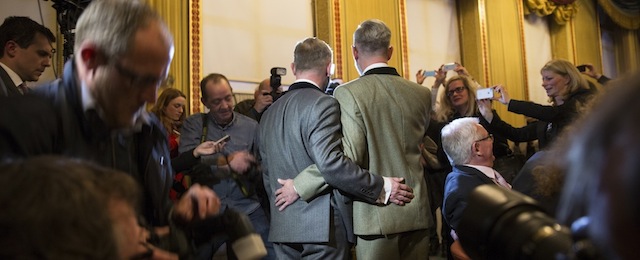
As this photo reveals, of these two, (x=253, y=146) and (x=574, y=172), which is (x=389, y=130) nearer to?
(x=253, y=146)

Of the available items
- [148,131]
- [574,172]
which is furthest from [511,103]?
[574,172]

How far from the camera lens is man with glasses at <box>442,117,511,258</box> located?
2309 mm

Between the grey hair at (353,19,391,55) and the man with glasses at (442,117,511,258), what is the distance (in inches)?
19.4

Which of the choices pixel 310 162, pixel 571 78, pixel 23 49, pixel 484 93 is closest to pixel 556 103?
pixel 571 78

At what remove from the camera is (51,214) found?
70cm

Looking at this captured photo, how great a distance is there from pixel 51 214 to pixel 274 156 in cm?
172

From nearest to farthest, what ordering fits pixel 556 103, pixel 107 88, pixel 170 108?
pixel 107 88 < pixel 170 108 < pixel 556 103

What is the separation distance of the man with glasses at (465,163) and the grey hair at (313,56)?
2.14 ft

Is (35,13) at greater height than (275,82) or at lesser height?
greater

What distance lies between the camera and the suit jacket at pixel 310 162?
7.24 ft

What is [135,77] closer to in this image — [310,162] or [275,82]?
[310,162]

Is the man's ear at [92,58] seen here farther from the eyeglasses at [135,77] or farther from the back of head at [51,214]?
the back of head at [51,214]

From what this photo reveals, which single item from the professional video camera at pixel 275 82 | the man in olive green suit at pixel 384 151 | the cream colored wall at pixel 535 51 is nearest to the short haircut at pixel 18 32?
the professional video camera at pixel 275 82

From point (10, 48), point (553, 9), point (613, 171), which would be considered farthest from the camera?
point (553, 9)
